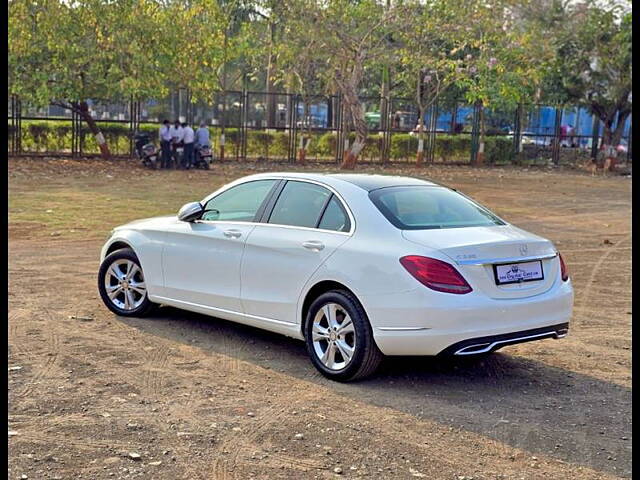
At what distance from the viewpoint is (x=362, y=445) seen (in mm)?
5129

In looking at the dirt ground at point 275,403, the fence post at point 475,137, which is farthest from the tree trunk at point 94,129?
the dirt ground at point 275,403

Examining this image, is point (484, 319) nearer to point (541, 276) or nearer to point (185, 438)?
point (541, 276)

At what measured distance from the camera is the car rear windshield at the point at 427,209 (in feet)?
21.5

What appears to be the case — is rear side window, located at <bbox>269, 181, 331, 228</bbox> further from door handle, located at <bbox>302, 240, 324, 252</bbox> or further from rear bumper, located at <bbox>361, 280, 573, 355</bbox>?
rear bumper, located at <bbox>361, 280, 573, 355</bbox>

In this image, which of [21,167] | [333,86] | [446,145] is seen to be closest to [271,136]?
[333,86]

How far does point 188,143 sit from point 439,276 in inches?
887

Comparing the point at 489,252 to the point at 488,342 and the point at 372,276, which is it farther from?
the point at 372,276

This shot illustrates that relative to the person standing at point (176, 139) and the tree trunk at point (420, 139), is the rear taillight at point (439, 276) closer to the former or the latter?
the person standing at point (176, 139)

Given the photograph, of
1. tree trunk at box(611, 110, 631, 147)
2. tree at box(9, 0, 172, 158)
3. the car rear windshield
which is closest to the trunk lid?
the car rear windshield

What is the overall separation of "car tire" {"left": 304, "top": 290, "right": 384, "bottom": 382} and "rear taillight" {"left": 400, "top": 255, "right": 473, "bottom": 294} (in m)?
0.50

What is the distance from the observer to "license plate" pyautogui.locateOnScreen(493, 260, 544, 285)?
611 centimetres

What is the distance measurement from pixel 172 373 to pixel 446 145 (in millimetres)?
30255

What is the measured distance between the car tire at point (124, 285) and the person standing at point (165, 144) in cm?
1948

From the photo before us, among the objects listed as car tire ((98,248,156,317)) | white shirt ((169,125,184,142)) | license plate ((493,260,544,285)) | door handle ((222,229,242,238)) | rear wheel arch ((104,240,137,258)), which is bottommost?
car tire ((98,248,156,317))
